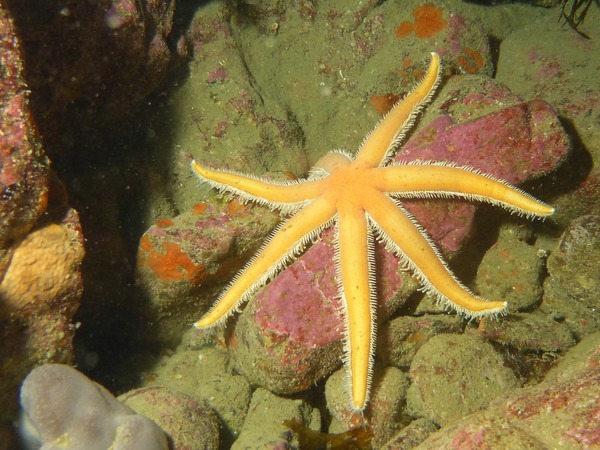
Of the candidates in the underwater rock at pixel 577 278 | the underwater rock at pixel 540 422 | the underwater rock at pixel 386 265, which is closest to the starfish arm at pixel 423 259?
the underwater rock at pixel 386 265

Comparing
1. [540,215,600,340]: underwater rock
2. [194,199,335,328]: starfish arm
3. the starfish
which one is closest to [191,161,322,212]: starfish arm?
the starfish

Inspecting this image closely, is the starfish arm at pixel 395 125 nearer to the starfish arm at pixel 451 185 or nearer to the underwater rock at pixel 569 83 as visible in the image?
the starfish arm at pixel 451 185

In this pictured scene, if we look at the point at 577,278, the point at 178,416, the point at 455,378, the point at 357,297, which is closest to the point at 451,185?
the point at 357,297

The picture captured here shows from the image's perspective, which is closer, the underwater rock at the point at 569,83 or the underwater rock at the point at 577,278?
the underwater rock at the point at 577,278

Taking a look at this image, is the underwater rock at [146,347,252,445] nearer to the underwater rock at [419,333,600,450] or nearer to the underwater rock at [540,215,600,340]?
the underwater rock at [419,333,600,450]

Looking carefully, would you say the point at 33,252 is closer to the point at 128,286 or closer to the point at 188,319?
the point at 128,286

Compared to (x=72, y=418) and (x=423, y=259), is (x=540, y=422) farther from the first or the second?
(x=72, y=418)

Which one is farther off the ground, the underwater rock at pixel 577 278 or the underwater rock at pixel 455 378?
the underwater rock at pixel 577 278
